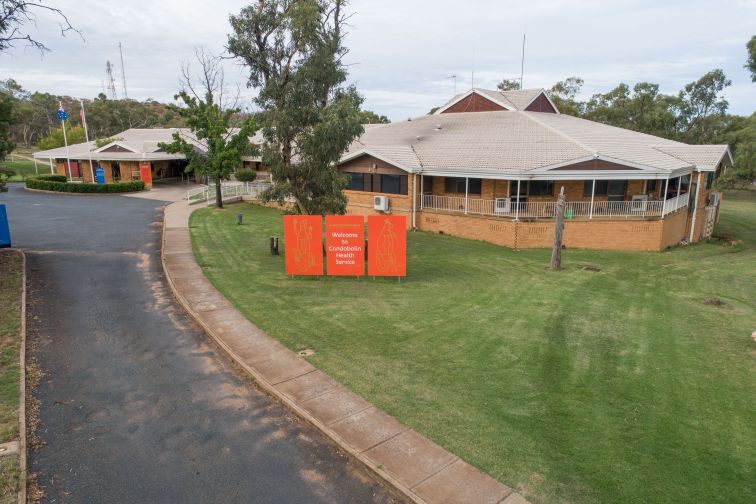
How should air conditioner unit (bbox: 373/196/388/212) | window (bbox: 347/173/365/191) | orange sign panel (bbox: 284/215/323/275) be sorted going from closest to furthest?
orange sign panel (bbox: 284/215/323/275) → air conditioner unit (bbox: 373/196/388/212) → window (bbox: 347/173/365/191)

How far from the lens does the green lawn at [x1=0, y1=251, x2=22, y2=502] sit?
631 cm

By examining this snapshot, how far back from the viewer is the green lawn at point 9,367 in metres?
6.31

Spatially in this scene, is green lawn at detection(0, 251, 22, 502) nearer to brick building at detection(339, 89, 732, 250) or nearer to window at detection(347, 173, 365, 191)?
brick building at detection(339, 89, 732, 250)

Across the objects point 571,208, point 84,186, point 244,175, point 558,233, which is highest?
point 244,175

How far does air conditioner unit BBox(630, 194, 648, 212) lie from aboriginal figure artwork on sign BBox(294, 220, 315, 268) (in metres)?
16.7

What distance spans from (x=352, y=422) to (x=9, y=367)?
6.87 m

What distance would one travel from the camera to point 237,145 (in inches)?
1180

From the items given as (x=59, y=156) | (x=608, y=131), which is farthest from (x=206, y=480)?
(x=59, y=156)

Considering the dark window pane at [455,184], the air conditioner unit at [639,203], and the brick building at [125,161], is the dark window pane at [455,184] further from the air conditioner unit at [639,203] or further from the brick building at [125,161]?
the brick building at [125,161]

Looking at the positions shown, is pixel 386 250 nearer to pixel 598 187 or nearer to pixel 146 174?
pixel 598 187

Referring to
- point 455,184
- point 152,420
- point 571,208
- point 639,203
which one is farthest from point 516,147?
point 152,420

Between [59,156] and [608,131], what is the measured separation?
163ft

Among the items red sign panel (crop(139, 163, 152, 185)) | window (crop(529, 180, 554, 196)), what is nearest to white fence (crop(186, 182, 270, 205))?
red sign panel (crop(139, 163, 152, 185))

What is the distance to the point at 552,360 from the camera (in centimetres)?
1014
